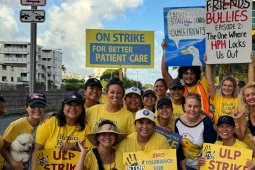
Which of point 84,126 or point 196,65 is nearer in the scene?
point 84,126

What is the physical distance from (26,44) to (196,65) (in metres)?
90.6

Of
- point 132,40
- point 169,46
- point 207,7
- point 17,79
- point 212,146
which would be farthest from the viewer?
point 17,79

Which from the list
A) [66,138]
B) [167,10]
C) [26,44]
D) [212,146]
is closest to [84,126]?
[66,138]

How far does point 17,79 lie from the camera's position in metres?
68.8

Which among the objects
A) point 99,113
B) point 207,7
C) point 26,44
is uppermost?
point 26,44

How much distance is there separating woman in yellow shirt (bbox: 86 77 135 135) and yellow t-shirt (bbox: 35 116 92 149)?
27 cm

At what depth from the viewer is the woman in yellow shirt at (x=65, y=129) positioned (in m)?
Answer: 3.76

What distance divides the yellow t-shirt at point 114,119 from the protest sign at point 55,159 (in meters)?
0.51

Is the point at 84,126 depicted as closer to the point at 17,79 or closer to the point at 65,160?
the point at 65,160

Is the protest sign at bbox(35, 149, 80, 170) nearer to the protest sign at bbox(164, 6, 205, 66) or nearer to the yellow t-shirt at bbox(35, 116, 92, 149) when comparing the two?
the yellow t-shirt at bbox(35, 116, 92, 149)

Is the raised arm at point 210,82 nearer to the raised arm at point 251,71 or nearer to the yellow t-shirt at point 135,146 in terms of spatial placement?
the raised arm at point 251,71

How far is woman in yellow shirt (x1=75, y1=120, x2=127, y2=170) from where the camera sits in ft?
11.9

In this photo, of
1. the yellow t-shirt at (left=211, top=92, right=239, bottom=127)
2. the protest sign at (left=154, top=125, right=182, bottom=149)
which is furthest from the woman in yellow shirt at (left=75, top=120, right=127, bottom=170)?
the yellow t-shirt at (left=211, top=92, right=239, bottom=127)

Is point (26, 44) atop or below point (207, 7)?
atop
